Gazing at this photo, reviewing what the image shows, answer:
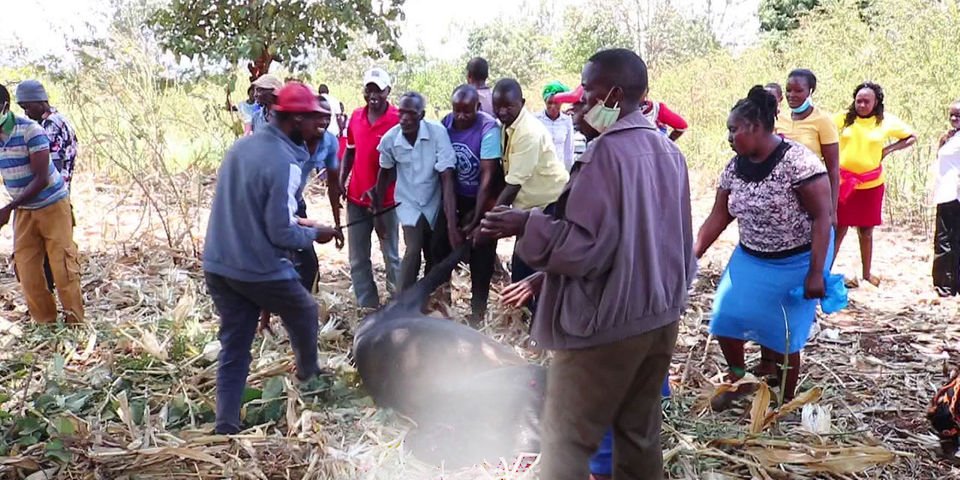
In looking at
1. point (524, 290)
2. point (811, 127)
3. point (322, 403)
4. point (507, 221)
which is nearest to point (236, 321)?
point (322, 403)

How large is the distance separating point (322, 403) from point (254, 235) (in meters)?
1.09

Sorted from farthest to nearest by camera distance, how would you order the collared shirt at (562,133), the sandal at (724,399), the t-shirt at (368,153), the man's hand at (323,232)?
the collared shirt at (562,133)
the t-shirt at (368,153)
the sandal at (724,399)
the man's hand at (323,232)

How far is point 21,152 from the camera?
5.15m

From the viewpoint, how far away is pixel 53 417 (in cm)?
390

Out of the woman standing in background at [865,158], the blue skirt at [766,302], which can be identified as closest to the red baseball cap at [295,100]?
the blue skirt at [766,302]

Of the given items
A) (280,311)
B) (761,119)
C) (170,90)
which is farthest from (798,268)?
(170,90)

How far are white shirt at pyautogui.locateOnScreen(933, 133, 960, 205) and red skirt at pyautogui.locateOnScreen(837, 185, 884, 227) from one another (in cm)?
46

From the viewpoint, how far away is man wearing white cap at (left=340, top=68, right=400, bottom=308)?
576 centimetres

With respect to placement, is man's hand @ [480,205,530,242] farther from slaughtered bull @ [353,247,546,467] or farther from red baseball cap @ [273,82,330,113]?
red baseball cap @ [273,82,330,113]

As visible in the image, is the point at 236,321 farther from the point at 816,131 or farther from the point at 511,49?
the point at 511,49

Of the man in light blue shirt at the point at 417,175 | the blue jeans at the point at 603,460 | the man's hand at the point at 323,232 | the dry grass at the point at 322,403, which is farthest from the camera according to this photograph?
the man in light blue shirt at the point at 417,175

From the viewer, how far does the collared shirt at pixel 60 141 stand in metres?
6.31

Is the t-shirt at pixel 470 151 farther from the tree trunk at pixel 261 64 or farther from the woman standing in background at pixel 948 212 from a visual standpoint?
the woman standing in background at pixel 948 212

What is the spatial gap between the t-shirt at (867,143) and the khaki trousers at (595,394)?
15.6 ft
